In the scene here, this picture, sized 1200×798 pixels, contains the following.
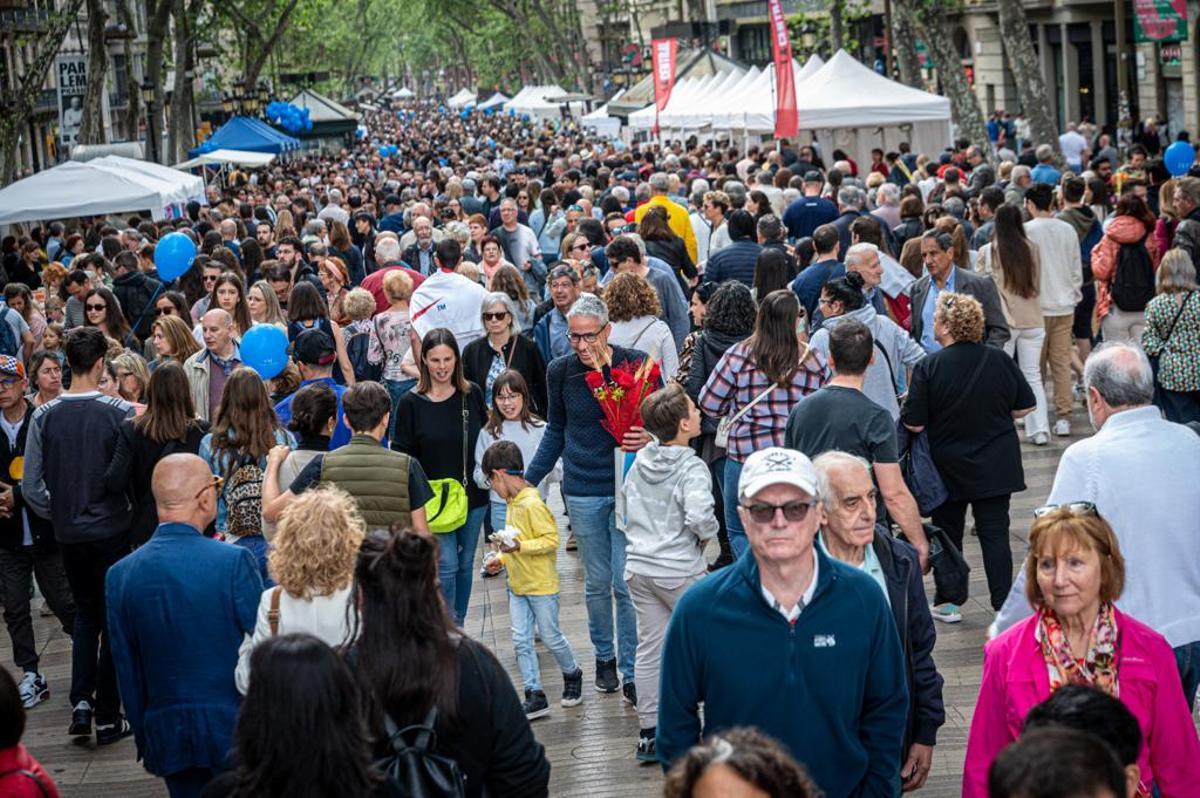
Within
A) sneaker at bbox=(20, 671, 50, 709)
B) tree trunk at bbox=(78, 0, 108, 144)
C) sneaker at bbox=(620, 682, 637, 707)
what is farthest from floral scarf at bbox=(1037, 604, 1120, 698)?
tree trunk at bbox=(78, 0, 108, 144)

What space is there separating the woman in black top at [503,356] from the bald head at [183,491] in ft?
14.5

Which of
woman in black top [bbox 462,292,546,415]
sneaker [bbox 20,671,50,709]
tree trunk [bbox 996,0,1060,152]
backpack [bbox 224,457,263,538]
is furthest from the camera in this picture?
tree trunk [bbox 996,0,1060,152]

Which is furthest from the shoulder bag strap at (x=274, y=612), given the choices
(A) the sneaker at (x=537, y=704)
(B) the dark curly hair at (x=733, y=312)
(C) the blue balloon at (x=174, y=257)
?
(C) the blue balloon at (x=174, y=257)

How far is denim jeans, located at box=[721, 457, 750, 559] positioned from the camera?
8.54 m

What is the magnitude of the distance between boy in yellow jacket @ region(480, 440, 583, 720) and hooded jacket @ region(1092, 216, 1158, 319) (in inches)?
232

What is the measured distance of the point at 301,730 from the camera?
3.87 meters

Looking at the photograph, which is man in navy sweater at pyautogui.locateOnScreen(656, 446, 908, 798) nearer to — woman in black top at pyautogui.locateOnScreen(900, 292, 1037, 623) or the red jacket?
the red jacket

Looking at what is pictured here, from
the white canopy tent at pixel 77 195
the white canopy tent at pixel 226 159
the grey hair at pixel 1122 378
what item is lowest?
the grey hair at pixel 1122 378

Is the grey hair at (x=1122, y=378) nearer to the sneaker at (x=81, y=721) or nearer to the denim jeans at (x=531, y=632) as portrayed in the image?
the denim jeans at (x=531, y=632)

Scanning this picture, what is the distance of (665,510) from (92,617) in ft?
9.66

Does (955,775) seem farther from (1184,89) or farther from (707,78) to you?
(1184,89)

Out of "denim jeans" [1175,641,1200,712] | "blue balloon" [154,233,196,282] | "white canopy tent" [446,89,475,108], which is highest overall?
"white canopy tent" [446,89,475,108]

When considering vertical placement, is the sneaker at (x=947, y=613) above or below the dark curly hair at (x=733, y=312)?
below

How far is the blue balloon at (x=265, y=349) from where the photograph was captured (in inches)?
383
